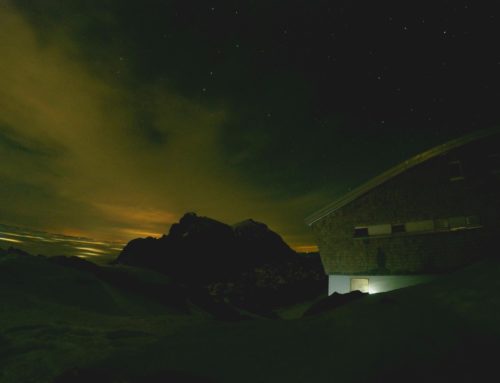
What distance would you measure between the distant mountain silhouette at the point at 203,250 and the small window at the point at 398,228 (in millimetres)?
26824

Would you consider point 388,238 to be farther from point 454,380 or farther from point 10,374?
point 10,374

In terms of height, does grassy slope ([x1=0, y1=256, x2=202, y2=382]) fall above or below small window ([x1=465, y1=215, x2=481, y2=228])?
below

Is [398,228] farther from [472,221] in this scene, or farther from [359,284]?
[359,284]

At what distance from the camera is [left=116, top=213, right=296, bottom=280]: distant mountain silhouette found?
39.9 metres

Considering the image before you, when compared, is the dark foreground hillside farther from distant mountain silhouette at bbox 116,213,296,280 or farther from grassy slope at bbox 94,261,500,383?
distant mountain silhouette at bbox 116,213,296,280

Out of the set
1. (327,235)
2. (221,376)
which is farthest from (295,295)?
(221,376)

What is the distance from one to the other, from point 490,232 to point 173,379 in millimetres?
15157

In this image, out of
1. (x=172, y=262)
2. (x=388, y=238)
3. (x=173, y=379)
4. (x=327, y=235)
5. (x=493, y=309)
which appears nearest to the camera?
(x=173, y=379)

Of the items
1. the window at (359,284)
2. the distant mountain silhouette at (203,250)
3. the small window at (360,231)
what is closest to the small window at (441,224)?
the small window at (360,231)

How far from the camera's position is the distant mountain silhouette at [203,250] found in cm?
3994

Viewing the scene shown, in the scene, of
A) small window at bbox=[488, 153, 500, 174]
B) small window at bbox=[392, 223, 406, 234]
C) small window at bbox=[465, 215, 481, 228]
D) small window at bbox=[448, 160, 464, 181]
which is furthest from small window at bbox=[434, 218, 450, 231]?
small window at bbox=[488, 153, 500, 174]

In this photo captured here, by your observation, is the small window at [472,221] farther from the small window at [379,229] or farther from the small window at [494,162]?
the small window at [379,229]

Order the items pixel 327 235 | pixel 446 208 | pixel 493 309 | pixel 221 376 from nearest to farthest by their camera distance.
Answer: pixel 221 376 < pixel 493 309 < pixel 446 208 < pixel 327 235

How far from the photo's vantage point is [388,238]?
14.6 m
